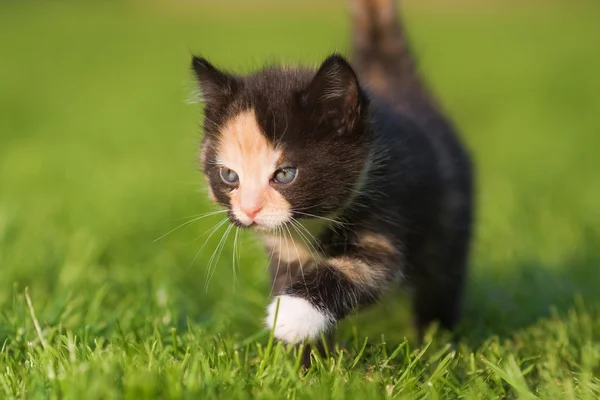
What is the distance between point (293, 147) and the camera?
2699mm

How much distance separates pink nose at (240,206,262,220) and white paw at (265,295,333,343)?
312mm

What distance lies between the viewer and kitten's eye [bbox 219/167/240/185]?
9.22ft

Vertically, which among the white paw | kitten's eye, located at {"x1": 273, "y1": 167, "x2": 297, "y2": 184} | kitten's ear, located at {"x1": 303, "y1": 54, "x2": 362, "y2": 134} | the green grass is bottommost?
the green grass

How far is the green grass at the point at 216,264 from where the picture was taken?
2.46 meters

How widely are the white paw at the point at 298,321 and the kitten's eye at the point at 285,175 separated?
41 cm

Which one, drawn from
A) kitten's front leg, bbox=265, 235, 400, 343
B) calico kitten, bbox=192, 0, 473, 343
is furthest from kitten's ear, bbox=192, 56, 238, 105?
kitten's front leg, bbox=265, 235, 400, 343

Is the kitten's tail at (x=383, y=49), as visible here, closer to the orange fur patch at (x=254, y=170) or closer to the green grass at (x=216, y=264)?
the green grass at (x=216, y=264)

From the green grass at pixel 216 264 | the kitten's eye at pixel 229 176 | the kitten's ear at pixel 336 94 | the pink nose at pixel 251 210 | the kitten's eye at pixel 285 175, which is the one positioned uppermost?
the kitten's ear at pixel 336 94

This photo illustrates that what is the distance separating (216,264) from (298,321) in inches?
68.7

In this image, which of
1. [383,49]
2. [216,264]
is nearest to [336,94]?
[383,49]

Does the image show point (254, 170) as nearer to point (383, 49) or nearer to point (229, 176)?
point (229, 176)

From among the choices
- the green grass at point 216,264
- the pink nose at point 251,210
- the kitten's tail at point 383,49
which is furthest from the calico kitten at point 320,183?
the kitten's tail at point 383,49

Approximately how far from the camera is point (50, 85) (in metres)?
11.8

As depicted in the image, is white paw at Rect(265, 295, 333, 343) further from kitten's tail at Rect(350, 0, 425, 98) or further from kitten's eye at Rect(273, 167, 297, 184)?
kitten's tail at Rect(350, 0, 425, 98)
